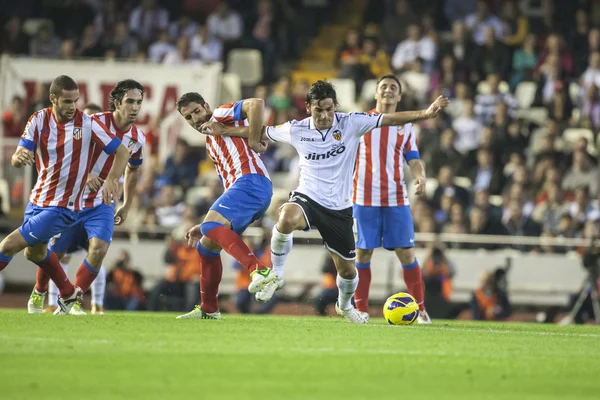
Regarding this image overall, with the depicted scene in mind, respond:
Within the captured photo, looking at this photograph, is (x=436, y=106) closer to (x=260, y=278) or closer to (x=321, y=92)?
(x=321, y=92)

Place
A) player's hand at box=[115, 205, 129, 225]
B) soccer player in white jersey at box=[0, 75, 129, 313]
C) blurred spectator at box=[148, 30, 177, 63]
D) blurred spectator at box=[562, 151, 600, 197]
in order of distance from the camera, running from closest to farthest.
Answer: soccer player in white jersey at box=[0, 75, 129, 313] → player's hand at box=[115, 205, 129, 225] → blurred spectator at box=[562, 151, 600, 197] → blurred spectator at box=[148, 30, 177, 63]

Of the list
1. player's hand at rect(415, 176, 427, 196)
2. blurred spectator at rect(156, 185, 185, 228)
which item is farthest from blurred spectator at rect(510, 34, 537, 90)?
player's hand at rect(415, 176, 427, 196)

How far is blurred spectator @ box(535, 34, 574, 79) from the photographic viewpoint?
21172 millimetres

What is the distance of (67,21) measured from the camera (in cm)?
2455

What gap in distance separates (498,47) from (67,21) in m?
9.39

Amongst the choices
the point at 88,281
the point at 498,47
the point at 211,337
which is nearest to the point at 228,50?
the point at 498,47

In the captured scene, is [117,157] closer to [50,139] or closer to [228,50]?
[50,139]

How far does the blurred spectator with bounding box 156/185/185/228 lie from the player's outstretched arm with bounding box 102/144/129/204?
8.05 metres

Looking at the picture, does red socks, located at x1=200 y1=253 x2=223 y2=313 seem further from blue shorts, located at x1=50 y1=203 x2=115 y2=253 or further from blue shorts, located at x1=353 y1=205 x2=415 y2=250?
blue shorts, located at x1=353 y1=205 x2=415 y2=250

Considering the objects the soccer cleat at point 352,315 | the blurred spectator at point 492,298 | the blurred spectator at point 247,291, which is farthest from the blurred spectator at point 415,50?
the soccer cleat at point 352,315

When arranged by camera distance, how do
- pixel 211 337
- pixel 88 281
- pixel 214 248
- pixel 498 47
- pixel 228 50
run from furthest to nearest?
pixel 228 50, pixel 498 47, pixel 88 281, pixel 214 248, pixel 211 337

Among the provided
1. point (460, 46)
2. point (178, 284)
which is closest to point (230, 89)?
point (460, 46)

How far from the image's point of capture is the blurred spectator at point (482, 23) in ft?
74.4

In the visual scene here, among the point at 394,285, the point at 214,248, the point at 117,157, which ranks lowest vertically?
the point at 394,285
